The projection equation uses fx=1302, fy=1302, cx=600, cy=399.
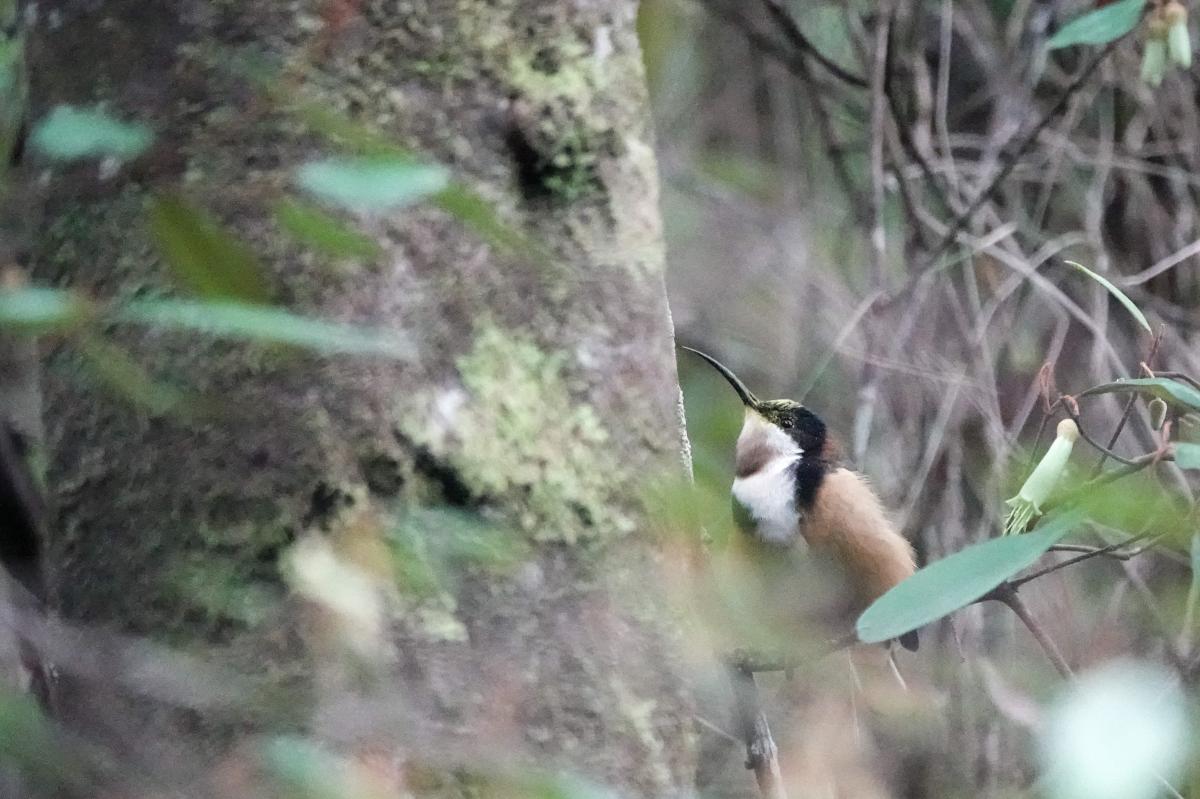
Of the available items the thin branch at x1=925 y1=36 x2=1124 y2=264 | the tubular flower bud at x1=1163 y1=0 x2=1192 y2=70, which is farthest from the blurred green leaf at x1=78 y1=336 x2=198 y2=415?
the thin branch at x1=925 y1=36 x2=1124 y2=264

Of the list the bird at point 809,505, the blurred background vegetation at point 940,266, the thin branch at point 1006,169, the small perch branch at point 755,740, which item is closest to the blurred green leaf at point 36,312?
the small perch branch at point 755,740

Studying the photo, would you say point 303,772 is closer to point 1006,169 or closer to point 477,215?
point 477,215

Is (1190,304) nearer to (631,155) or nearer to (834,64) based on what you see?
(834,64)

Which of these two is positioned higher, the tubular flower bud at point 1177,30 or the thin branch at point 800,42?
the tubular flower bud at point 1177,30

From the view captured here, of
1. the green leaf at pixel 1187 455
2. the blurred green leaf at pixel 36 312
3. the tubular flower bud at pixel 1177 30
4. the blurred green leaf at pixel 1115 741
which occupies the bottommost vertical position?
the blurred green leaf at pixel 1115 741

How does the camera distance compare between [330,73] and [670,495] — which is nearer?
[670,495]

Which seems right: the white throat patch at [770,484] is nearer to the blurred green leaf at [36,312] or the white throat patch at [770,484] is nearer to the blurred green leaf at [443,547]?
the blurred green leaf at [443,547]

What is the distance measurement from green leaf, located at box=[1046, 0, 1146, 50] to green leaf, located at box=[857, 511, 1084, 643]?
896mm

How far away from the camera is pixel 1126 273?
8.73 ft

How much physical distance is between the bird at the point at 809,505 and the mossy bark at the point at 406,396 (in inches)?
24.3

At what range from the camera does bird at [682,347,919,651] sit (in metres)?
1.75

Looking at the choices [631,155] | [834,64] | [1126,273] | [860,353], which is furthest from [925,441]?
[631,155]

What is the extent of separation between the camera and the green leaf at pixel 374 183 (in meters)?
0.58

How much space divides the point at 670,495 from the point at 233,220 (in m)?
0.42
